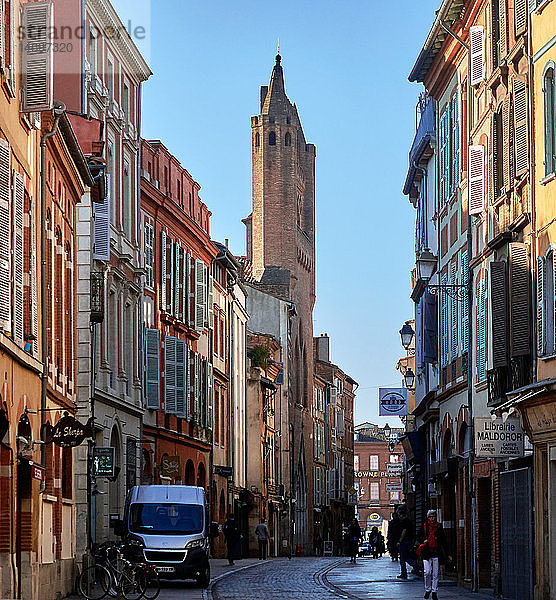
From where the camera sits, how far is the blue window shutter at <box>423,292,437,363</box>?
123 ft

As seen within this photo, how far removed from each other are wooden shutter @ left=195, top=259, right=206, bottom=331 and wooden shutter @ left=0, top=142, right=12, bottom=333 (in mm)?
30819

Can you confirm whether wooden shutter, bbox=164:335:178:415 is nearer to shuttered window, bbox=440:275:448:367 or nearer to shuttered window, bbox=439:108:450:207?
shuttered window, bbox=440:275:448:367

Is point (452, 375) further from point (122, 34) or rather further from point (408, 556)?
point (122, 34)

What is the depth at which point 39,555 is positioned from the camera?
78.0ft

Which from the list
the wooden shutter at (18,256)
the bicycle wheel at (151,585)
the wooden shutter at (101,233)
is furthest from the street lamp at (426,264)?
the wooden shutter at (18,256)

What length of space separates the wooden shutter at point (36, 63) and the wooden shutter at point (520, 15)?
339 inches

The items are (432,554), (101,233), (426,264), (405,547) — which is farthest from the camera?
(426,264)

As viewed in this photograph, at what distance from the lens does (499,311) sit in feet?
83.9

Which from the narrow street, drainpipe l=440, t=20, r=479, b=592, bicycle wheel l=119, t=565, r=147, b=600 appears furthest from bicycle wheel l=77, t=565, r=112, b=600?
drainpipe l=440, t=20, r=479, b=592

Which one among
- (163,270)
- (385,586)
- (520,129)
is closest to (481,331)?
(520,129)

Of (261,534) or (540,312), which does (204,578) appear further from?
(261,534)

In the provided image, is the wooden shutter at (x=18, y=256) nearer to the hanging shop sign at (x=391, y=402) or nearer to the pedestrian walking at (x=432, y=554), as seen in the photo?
the pedestrian walking at (x=432, y=554)

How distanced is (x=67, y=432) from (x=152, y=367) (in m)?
19.1

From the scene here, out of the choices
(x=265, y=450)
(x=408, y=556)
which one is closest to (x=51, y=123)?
(x=408, y=556)
